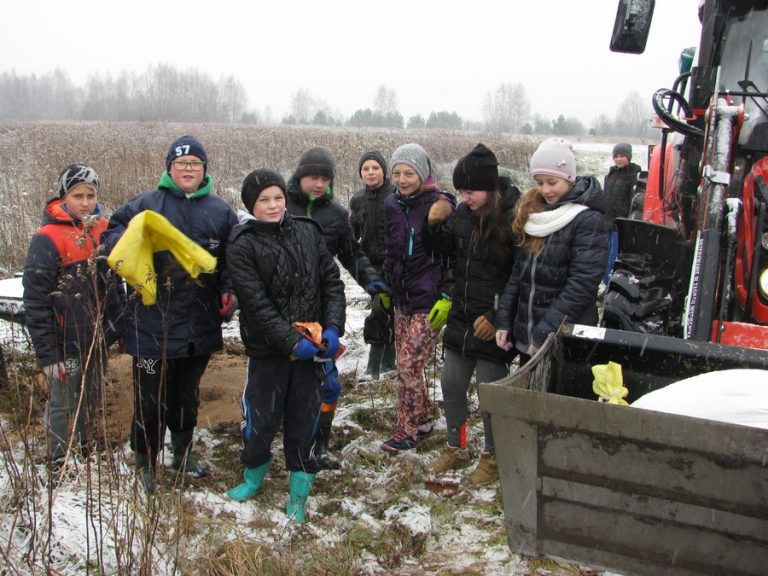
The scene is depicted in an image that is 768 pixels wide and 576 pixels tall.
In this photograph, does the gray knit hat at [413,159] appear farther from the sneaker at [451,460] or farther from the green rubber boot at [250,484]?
the green rubber boot at [250,484]

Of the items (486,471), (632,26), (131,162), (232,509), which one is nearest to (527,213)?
(486,471)

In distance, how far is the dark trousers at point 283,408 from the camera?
322cm

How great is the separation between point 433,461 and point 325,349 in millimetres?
1149

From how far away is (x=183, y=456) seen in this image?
142 inches

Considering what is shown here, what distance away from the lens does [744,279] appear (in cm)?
352

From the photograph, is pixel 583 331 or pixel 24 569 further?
pixel 583 331

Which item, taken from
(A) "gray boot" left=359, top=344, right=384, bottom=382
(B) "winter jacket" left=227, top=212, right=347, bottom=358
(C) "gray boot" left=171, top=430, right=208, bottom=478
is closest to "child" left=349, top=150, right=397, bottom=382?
(A) "gray boot" left=359, top=344, right=384, bottom=382

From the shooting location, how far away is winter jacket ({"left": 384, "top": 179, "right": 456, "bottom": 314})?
394 centimetres

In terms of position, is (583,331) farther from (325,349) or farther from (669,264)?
(669,264)

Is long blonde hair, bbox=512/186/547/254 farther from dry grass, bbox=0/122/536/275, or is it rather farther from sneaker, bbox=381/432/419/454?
dry grass, bbox=0/122/536/275

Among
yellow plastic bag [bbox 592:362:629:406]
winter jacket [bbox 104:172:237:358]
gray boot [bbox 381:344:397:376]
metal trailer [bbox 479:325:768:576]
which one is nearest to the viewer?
metal trailer [bbox 479:325:768:576]

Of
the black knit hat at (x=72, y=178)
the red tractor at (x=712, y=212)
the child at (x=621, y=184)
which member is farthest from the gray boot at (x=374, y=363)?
the child at (x=621, y=184)

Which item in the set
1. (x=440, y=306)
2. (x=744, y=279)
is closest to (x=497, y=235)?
(x=440, y=306)

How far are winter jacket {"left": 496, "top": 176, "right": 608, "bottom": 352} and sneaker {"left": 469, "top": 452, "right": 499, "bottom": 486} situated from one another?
679mm
